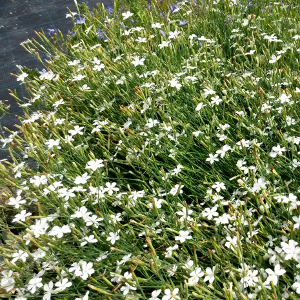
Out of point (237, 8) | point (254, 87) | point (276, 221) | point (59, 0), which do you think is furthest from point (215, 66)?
point (59, 0)

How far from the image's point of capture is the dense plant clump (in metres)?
1.49

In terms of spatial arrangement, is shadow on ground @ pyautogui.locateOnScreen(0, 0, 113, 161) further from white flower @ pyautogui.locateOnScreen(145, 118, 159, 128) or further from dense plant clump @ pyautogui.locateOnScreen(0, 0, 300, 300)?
white flower @ pyautogui.locateOnScreen(145, 118, 159, 128)

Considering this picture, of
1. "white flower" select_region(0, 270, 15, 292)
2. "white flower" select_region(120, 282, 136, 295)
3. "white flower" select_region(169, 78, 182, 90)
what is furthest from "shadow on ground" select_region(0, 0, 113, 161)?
"white flower" select_region(120, 282, 136, 295)

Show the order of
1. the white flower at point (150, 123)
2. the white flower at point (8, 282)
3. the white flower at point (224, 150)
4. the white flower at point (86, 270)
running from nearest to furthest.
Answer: the white flower at point (86, 270) → the white flower at point (8, 282) → the white flower at point (224, 150) → the white flower at point (150, 123)

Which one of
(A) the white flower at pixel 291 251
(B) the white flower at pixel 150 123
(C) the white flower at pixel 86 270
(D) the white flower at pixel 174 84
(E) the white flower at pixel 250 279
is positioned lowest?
(E) the white flower at pixel 250 279

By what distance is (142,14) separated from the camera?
3551 millimetres

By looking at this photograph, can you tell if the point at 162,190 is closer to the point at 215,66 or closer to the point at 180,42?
the point at 215,66

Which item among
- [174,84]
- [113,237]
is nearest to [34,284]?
[113,237]

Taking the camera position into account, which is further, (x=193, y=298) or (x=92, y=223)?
(x=92, y=223)

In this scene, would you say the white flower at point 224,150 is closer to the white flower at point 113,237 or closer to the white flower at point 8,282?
the white flower at point 113,237

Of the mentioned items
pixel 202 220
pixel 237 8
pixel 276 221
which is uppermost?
pixel 237 8

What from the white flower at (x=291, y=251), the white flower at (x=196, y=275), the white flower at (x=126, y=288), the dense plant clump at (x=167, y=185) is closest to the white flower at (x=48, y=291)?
the dense plant clump at (x=167, y=185)

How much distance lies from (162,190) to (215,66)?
1.14 m

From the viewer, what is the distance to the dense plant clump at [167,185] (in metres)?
1.49
